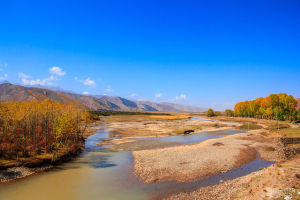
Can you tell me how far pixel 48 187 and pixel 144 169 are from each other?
48.6 ft

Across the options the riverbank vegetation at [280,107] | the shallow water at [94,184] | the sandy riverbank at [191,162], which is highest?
the riverbank vegetation at [280,107]

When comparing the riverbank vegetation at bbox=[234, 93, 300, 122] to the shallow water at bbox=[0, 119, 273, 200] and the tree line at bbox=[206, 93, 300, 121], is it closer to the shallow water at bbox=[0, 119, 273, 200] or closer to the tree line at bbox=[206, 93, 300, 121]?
the tree line at bbox=[206, 93, 300, 121]

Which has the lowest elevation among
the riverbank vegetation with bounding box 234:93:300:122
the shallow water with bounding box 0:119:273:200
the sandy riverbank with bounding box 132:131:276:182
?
the shallow water with bounding box 0:119:273:200

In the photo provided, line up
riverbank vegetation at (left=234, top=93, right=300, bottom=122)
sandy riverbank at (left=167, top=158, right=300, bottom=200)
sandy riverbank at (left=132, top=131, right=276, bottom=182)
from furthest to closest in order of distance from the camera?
riverbank vegetation at (left=234, top=93, right=300, bottom=122), sandy riverbank at (left=132, top=131, right=276, bottom=182), sandy riverbank at (left=167, top=158, right=300, bottom=200)

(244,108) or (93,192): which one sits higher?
(244,108)

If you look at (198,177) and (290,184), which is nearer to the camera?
(290,184)

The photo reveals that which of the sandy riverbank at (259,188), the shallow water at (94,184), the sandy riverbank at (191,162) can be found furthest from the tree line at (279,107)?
the shallow water at (94,184)

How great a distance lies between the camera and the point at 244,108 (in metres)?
156

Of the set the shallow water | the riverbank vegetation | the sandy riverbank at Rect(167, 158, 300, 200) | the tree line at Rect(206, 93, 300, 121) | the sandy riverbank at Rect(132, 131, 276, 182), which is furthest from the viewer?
the tree line at Rect(206, 93, 300, 121)

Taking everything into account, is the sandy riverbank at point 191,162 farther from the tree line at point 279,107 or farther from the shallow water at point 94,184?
the tree line at point 279,107

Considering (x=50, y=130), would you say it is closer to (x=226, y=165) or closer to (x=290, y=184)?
(x=226, y=165)

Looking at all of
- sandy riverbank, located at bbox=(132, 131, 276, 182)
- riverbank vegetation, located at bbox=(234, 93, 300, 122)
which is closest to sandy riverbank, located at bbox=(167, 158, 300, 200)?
sandy riverbank, located at bbox=(132, 131, 276, 182)

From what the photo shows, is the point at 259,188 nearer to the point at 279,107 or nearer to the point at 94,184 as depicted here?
the point at 94,184

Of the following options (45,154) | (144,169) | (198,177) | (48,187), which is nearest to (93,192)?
(48,187)
